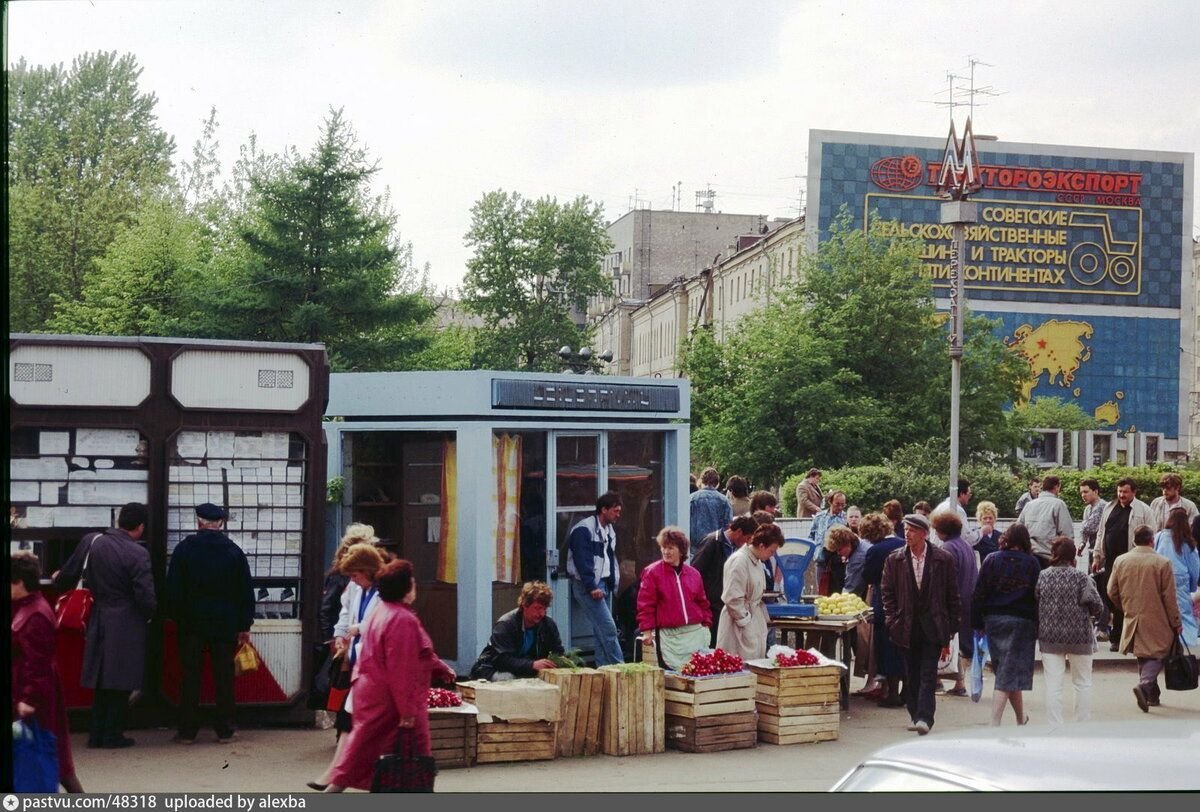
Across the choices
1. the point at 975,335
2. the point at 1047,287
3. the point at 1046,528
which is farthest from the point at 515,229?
the point at 1046,528

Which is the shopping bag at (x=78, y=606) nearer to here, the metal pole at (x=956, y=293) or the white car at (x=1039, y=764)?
the white car at (x=1039, y=764)

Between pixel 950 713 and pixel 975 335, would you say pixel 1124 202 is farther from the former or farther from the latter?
pixel 950 713

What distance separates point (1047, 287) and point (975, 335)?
2688 cm

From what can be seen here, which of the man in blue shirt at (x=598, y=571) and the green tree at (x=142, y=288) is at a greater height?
the green tree at (x=142, y=288)

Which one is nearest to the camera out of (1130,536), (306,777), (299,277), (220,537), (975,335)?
(306,777)

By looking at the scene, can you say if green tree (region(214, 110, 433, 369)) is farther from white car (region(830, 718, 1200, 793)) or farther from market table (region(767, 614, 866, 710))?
white car (region(830, 718, 1200, 793))

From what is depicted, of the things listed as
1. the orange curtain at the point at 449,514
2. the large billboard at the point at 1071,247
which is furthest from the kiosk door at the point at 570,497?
the large billboard at the point at 1071,247

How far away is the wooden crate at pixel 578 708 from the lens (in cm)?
1095

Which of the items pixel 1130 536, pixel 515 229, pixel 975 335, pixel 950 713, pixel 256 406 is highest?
pixel 515 229

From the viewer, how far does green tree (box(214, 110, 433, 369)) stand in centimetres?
3850

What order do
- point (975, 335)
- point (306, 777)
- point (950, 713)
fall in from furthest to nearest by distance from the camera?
point (975, 335), point (950, 713), point (306, 777)

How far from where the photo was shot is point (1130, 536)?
1736cm

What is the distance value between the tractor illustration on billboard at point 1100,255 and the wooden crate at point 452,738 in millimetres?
66631

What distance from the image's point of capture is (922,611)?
1221cm
